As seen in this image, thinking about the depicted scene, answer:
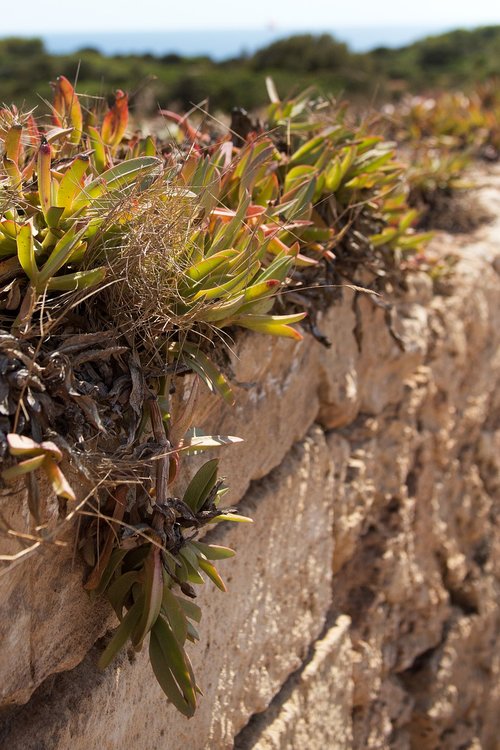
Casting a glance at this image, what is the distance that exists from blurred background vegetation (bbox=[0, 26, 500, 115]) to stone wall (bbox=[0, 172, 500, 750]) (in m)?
10.5

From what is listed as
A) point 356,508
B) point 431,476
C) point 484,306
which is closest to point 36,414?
point 356,508

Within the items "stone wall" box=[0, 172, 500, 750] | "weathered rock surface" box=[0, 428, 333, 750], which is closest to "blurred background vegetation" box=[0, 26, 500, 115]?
"stone wall" box=[0, 172, 500, 750]

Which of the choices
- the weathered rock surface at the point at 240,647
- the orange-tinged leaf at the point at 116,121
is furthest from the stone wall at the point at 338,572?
the orange-tinged leaf at the point at 116,121

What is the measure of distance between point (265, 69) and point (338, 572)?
2107 cm

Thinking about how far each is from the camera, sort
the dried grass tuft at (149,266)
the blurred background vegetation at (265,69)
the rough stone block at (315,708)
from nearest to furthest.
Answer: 1. the dried grass tuft at (149,266)
2. the rough stone block at (315,708)
3. the blurred background vegetation at (265,69)

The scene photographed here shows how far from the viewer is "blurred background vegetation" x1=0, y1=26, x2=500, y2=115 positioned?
16953 millimetres

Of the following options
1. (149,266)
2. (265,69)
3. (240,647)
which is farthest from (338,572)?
(265,69)

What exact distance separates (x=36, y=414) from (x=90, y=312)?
0.82ft

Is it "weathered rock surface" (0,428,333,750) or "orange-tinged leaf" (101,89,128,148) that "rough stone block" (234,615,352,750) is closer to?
"weathered rock surface" (0,428,333,750)

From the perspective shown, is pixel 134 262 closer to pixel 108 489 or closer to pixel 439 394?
pixel 108 489

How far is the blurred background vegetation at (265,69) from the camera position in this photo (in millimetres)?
16953

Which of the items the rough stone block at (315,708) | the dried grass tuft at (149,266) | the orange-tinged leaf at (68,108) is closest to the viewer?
the dried grass tuft at (149,266)

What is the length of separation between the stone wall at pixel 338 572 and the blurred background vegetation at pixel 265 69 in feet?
34.5

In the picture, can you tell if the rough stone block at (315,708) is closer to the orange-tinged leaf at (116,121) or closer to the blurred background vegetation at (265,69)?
the orange-tinged leaf at (116,121)
